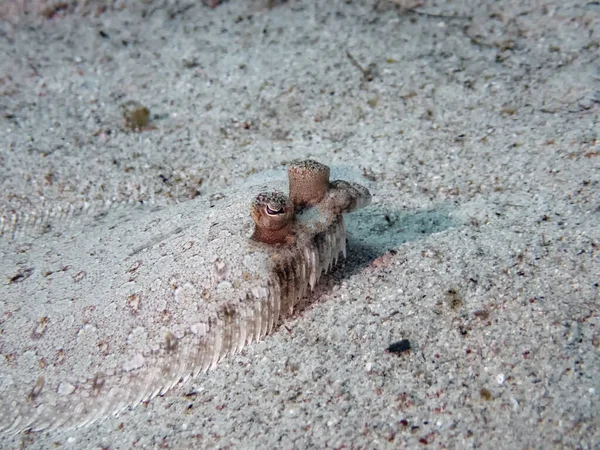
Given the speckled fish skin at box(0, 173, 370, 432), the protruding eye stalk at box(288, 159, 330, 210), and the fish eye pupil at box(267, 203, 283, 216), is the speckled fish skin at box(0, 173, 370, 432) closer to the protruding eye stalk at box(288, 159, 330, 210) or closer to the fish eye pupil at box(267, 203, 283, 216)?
the protruding eye stalk at box(288, 159, 330, 210)

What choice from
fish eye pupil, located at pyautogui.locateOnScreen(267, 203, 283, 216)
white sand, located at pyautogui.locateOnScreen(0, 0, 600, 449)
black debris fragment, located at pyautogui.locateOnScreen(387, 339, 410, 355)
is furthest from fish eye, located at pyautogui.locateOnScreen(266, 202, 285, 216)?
black debris fragment, located at pyautogui.locateOnScreen(387, 339, 410, 355)

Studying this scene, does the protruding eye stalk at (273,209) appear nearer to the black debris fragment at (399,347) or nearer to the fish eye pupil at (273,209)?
the fish eye pupil at (273,209)

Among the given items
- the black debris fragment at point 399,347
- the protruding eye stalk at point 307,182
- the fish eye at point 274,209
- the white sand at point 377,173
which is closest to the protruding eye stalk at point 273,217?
the fish eye at point 274,209

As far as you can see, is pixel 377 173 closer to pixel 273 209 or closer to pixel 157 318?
pixel 273 209

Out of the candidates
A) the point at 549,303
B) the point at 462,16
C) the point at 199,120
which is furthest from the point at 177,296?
the point at 462,16

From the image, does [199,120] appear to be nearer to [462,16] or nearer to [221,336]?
[221,336]

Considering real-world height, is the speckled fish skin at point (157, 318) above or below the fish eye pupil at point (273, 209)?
below
